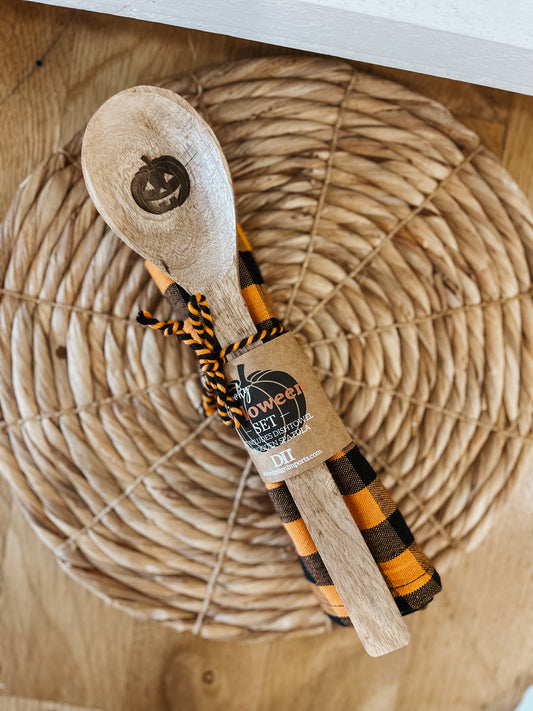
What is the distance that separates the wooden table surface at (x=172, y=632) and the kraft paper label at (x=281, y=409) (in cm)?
23

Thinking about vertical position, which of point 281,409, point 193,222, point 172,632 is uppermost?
point 193,222

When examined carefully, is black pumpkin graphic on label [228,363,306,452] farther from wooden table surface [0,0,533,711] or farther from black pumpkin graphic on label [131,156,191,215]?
wooden table surface [0,0,533,711]

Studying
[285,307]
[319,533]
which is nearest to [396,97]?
[285,307]

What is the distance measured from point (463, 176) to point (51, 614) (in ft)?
1.67

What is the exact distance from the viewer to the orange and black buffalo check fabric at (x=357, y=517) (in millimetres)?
386

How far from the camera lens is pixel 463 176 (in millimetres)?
455

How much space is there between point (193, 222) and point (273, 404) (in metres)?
0.14

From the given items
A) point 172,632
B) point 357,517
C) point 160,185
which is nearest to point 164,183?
point 160,185

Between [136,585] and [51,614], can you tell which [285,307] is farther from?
[51,614]

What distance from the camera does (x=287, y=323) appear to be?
1.47 ft

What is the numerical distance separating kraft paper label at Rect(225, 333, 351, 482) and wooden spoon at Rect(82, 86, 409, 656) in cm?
2

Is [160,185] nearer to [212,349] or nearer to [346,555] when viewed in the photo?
[212,349]

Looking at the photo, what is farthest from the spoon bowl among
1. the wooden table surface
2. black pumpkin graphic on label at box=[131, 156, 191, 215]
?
the wooden table surface

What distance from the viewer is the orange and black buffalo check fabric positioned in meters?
0.39
